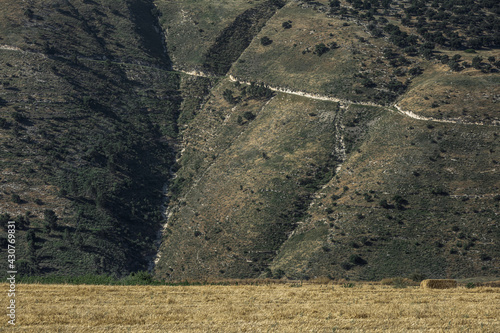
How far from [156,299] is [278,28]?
107 meters

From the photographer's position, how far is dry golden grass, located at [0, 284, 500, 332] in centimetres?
3062

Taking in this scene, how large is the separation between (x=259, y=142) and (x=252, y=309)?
205ft

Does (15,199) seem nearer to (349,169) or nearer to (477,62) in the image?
(349,169)

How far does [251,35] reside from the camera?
5354 inches

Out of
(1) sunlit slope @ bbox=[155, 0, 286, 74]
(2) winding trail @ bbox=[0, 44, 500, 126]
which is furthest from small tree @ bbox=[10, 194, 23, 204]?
(1) sunlit slope @ bbox=[155, 0, 286, 74]

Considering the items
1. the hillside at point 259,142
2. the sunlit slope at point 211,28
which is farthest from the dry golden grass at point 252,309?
the sunlit slope at point 211,28

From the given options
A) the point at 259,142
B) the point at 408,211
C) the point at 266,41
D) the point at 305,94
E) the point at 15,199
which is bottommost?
the point at 259,142

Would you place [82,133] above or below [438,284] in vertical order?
below

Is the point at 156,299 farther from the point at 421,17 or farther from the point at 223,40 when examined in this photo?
the point at 421,17

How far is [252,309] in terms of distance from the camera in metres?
35.6

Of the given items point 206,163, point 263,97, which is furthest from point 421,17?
point 206,163

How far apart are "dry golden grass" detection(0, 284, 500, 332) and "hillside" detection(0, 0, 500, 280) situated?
21193 mm

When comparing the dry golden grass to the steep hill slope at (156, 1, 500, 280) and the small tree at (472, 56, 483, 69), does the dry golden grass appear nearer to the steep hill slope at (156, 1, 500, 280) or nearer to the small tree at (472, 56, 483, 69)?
the steep hill slope at (156, 1, 500, 280)

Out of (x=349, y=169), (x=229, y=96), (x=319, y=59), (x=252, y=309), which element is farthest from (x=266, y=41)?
(x=252, y=309)
